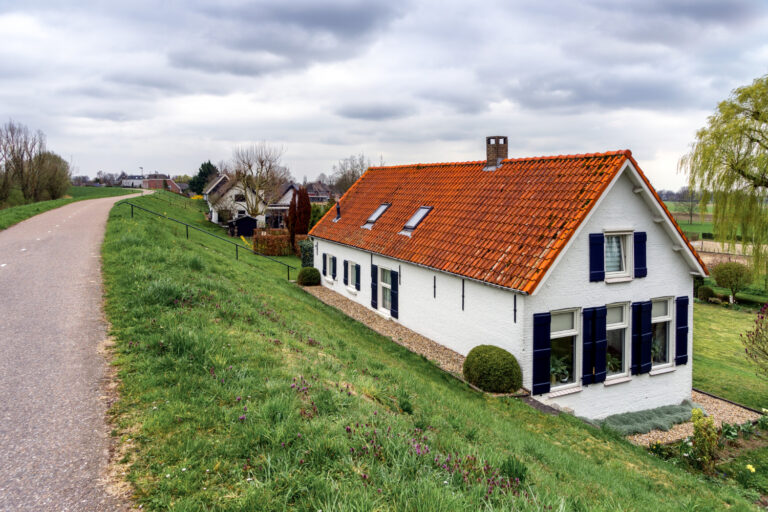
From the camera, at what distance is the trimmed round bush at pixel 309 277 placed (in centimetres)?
2489

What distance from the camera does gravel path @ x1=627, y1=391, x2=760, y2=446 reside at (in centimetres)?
1123

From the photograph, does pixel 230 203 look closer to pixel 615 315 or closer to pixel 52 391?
pixel 615 315

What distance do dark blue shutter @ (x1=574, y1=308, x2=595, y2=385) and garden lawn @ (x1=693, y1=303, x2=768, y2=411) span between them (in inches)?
240

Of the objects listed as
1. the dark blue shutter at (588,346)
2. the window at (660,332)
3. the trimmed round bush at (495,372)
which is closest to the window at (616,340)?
the dark blue shutter at (588,346)

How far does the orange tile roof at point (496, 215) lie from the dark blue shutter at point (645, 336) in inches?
86.5

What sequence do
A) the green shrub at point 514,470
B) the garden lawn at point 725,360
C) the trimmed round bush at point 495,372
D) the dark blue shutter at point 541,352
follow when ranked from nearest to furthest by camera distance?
the green shrub at point 514,470 → the trimmed round bush at point 495,372 → the dark blue shutter at point 541,352 → the garden lawn at point 725,360

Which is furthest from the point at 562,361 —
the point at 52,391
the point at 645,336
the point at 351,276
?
the point at 351,276

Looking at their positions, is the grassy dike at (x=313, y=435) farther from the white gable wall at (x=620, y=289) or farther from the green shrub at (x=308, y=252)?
the green shrub at (x=308, y=252)

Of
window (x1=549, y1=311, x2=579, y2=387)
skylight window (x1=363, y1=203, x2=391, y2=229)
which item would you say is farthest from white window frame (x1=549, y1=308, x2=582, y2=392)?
skylight window (x1=363, y1=203, x2=391, y2=229)

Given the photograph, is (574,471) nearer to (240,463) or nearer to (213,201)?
(240,463)

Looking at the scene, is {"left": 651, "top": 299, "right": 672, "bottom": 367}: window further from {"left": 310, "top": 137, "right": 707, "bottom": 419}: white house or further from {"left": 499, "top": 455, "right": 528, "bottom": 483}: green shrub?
{"left": 499, "top": 455, "right": 528, "bottom": 483}: green shrub

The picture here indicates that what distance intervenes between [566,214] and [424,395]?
620 cm

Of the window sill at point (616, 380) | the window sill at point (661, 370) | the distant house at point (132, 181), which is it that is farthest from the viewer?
the distant house at point (132, 181)

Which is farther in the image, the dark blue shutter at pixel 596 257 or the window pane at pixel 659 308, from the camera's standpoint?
the window pane at pixel 659 308
